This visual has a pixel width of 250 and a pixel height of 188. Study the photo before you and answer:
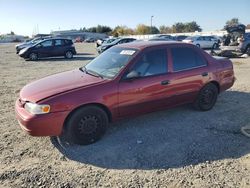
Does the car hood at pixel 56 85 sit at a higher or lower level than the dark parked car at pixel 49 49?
higher

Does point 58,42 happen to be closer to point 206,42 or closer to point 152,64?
point 206,42

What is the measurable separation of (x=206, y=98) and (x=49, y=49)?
16.6m

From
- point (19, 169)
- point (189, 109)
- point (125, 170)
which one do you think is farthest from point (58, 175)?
point (189, 109)

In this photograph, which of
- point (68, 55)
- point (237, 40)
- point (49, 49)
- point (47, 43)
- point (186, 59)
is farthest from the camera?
point (68, 55)

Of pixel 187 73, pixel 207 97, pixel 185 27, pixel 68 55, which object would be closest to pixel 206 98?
pixel 207 97

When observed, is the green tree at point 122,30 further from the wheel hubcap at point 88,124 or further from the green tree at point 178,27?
the wheel hubcap at point 88,124

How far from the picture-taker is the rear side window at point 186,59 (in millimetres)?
5701

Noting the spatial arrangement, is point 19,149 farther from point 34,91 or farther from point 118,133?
point 118,133

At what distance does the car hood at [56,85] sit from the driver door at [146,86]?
48cm

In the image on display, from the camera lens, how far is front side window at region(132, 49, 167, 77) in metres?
5.16

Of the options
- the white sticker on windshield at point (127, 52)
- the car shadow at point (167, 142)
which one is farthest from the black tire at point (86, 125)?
the white sticker on windshield at point (127, 52)

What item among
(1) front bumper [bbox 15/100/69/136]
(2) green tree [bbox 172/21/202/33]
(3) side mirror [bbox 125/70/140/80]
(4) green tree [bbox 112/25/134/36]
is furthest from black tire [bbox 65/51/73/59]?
(2) green tree [bbox 172/21/202/33]

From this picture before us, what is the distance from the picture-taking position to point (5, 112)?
660cm

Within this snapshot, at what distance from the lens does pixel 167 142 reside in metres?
4.81
